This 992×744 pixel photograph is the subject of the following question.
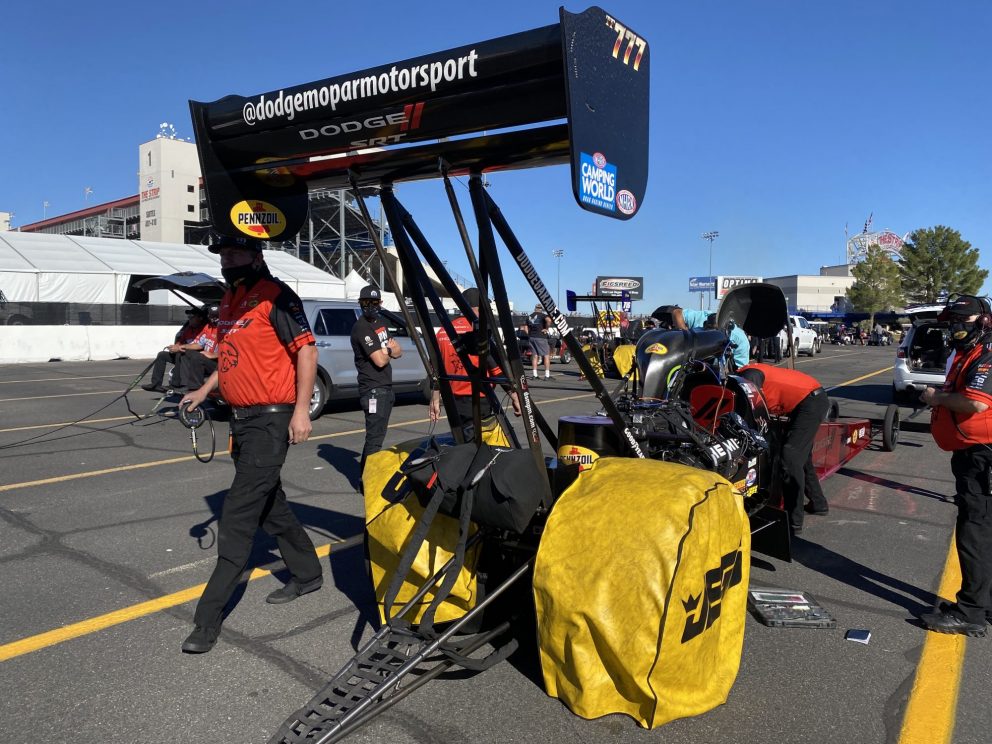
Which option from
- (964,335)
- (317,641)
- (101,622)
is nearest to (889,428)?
(964,335)

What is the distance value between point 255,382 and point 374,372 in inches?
125

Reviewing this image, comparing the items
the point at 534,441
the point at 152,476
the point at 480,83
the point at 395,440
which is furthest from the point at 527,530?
the point at 395,440

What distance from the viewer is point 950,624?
13.0ft

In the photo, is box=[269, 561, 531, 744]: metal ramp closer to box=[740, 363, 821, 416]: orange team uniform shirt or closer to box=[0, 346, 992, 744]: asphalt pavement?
box=[0, 346, 992, 744]: asphalt pavement

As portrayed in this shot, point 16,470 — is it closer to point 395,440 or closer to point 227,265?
point 395,440

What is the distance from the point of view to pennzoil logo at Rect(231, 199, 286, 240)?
3572 millimetres

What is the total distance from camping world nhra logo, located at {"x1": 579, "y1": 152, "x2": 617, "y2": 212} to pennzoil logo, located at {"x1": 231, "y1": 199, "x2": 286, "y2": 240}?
5.81 ft

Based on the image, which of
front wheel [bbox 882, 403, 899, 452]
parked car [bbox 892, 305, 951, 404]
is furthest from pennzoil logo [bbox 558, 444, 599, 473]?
parked car [bbox 892, 305, 951, 404]

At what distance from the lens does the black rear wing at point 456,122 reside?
267 cm

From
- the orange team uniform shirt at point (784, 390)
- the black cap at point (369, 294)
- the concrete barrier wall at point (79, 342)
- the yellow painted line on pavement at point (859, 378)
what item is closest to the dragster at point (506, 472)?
the orange team uniform shirt at point (784, 390)

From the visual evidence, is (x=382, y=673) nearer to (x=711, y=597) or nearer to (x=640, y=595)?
(x=640, y=595)

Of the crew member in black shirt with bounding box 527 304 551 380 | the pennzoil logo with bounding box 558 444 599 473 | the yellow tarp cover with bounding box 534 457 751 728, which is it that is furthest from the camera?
the crew member in black shirt with bounding box 527 304 551 380

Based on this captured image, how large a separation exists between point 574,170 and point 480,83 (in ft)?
1.86

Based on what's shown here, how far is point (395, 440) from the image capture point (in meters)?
9.46
